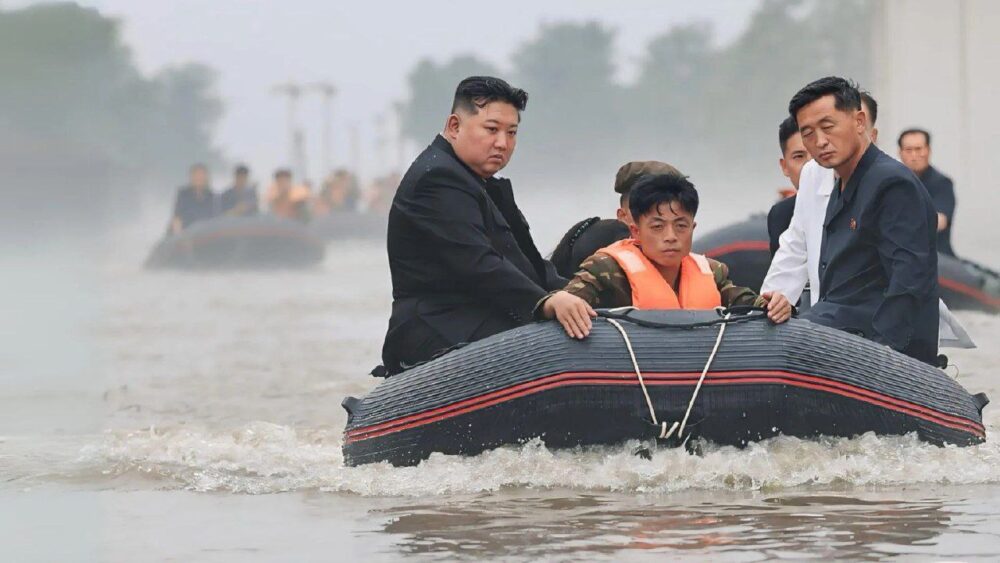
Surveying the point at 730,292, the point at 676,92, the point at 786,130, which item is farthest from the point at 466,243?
the point at 676,92

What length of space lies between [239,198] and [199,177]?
0.57 meters

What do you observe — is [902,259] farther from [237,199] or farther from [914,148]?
[237,199]

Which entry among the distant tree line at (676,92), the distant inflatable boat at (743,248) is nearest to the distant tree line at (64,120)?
the distant tree line at (676,92)

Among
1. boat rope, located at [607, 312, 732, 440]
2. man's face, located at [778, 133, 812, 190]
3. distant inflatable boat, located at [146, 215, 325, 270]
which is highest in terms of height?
distant inflatable boat, located at [146, 215, 325, 270]

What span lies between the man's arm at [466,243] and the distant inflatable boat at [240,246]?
730 inches

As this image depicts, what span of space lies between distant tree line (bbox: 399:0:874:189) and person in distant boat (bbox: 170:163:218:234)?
4524cm

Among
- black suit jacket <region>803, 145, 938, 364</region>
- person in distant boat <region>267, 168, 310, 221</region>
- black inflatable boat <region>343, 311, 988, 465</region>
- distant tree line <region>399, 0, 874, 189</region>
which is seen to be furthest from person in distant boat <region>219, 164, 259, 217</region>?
distant tree line <region>399, 0, 874, 189</region>

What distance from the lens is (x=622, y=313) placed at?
6.20 metres

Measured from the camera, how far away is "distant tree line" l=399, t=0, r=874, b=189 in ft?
245

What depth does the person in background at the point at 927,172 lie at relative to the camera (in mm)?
11156

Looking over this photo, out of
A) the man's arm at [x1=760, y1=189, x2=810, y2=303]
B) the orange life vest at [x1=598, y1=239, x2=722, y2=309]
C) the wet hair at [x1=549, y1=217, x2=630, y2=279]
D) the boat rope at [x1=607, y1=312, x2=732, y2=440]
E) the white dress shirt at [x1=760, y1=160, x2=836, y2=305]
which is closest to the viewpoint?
the boat rope at [x1=607, y1=312, x2=732, y2=440]

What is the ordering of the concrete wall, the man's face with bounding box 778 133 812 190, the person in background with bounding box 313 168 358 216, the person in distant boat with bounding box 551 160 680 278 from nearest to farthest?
the person in distant boat with bounding box 551 160 680 278, the man's face with bounding box 778 133 812 190, the person in background with bounding box 313 168 358 216, the concrete wall

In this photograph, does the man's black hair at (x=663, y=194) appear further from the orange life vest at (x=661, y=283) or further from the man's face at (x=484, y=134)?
the man's face at (x=484, y=134)

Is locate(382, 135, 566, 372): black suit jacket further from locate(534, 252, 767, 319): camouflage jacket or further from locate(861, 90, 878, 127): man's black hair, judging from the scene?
locate(861, 90, 878, 127): man's black hair
